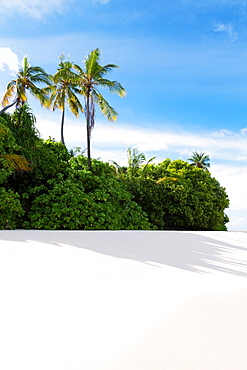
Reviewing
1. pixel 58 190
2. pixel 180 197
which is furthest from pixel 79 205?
pixel 180 197

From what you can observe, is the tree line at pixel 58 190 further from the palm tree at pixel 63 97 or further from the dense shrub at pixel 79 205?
the palm tree at pixel 63 97

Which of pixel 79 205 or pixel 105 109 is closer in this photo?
pixel 79 205

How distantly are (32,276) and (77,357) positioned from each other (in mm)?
1548

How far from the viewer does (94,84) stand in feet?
44.5

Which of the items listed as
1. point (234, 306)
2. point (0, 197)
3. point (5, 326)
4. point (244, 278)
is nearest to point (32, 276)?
point (5, 326)

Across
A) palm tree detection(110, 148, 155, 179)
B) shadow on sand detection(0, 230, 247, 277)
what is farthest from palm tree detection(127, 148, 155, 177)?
shadow on sand detection(0, 230, 247, 277)

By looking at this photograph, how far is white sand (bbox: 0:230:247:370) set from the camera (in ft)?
4.96

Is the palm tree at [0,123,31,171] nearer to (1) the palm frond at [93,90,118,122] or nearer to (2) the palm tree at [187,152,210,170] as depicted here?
(1) the palm frond at [93,90,118,122]

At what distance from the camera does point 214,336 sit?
5.76 feet

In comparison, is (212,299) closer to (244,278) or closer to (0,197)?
(244,278)

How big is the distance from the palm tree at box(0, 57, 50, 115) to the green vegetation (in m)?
0.05

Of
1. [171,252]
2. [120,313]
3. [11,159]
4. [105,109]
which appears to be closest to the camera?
[120,313]

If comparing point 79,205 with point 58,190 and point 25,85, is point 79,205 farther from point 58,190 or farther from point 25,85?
point 25,85

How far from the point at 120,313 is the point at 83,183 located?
911 centimetres
